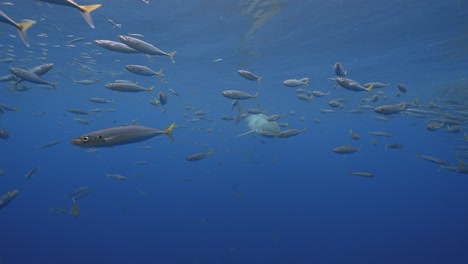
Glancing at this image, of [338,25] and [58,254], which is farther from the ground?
[338,25]

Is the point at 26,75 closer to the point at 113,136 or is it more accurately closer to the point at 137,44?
the point at 137,44

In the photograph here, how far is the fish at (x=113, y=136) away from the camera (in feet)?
9.96

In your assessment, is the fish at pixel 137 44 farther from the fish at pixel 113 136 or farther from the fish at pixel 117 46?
the fish at pixel 113 136

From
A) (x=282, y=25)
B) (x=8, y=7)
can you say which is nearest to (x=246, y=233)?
(x=282, y=25)

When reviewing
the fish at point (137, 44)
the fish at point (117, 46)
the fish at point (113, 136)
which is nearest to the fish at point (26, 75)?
the fish at point (117, 46)

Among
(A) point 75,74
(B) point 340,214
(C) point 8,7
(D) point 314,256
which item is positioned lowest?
(B) point 340,214

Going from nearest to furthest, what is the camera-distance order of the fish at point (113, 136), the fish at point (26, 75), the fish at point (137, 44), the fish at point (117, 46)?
the fish at point (113, 136) → the fish at point (137, 44) → the fish at point (117, 46) → the fish at point (26, 75)

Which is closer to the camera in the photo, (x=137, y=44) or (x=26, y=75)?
(x=137, y=44)

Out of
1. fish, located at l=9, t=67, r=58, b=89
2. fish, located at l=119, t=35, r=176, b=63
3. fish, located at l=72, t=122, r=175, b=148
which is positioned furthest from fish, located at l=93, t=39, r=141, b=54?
fish, located at l=72, t=122, r=175, b=148

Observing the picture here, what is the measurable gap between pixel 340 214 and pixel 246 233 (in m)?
10.00

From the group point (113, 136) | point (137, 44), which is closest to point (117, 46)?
point (137, 44)

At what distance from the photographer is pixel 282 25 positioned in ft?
60.4

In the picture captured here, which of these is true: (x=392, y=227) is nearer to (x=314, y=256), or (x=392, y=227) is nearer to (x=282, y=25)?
(x=314, y=256)

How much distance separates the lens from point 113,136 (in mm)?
3107
